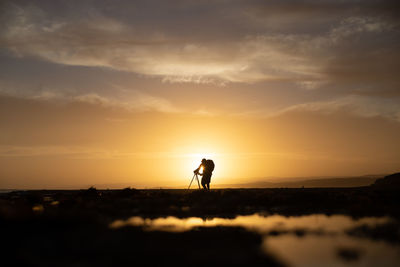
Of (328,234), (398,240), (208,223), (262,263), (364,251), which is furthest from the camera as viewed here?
(208,223)

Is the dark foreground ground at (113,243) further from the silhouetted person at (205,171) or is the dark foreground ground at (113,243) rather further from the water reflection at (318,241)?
the silhouetted person at (205,171)

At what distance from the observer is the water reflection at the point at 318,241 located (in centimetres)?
826

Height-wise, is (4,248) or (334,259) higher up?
(4,248)

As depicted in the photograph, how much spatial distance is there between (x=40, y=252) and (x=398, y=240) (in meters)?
9.99

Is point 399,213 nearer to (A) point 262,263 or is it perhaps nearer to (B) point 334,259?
(B) point 334,259

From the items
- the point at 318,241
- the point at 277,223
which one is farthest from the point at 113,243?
the point at 277,223

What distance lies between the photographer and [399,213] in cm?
1781

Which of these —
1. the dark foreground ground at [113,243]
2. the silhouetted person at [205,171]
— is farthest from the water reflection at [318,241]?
the silhouetted person at [205,171]

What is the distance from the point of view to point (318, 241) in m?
10.8

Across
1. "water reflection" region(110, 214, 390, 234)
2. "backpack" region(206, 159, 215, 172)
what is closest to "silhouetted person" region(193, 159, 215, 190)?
"backpack" region(206, 159, 215, 172)

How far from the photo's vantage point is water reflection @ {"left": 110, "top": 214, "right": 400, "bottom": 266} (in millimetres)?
8258

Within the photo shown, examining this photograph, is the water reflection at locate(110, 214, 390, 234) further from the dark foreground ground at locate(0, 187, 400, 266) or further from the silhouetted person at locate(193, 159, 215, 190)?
the silhouetted person at locate(193, 159, 215, 190)

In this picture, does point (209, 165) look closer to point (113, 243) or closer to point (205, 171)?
point (205, 171)

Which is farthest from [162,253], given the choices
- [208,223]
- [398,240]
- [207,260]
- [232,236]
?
[398,240]
